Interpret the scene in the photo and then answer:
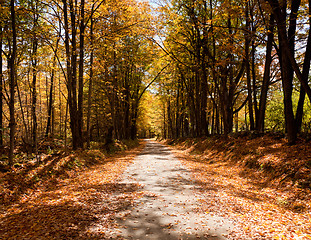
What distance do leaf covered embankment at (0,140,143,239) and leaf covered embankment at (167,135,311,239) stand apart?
244 centimetres

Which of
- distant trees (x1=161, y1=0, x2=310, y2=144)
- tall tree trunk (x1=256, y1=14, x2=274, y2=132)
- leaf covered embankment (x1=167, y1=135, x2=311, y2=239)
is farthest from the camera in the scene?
tall tree trunk (x1=256, y1=14, x2=274, y2=132)

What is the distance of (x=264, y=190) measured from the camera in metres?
6.24

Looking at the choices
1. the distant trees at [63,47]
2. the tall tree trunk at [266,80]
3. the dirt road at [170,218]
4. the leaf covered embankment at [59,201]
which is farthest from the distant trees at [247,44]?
the leaf covered embankment at [59,201]

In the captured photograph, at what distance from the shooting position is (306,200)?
4.95 m

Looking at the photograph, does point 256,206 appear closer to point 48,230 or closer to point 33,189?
point 48,230

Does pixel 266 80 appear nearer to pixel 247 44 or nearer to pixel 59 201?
pixel 247 44

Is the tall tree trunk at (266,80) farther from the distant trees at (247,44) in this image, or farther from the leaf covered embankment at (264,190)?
the leaf covered embankment at (264,190)

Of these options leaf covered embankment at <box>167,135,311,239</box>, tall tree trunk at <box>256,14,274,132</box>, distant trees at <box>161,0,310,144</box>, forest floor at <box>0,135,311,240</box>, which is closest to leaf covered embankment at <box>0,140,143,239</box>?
forest floor at <box>0,135,311,240</box>

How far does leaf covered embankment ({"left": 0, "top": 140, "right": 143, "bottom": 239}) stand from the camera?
381 cm

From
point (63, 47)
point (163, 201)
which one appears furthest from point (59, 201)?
point (63, 47)

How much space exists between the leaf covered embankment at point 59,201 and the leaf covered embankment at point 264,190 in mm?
2444

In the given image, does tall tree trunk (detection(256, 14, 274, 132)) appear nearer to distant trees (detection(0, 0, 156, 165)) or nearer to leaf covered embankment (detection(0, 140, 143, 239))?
distant trees (detection(0, 0, 156, 165))

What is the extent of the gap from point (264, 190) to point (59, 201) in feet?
19.4

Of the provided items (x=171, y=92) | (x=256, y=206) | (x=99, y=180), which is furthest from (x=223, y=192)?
(x=171, y=92)
